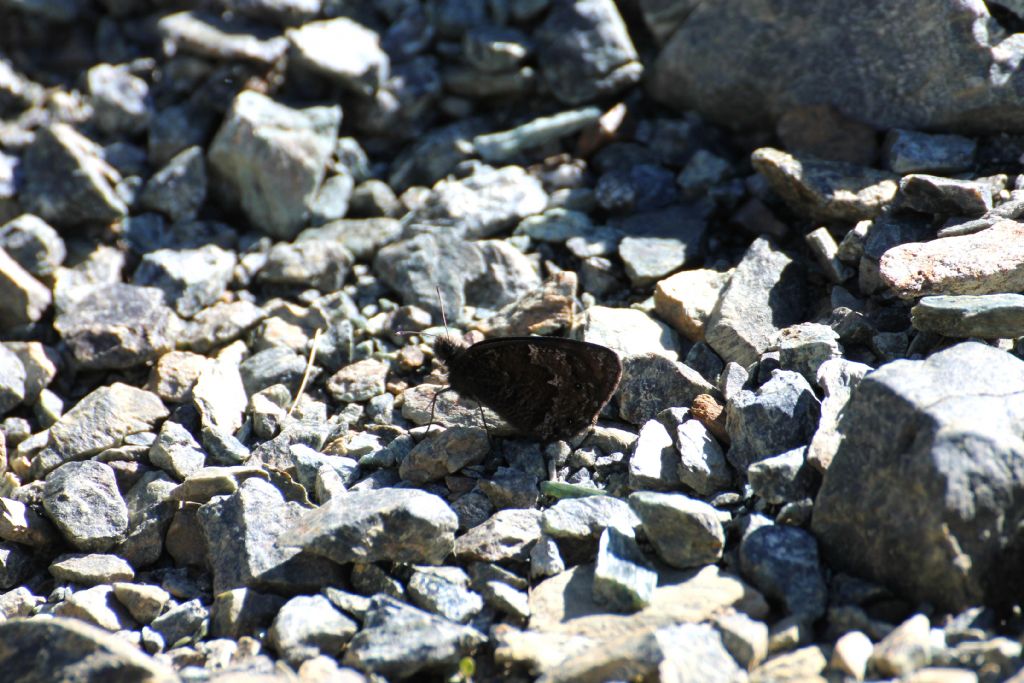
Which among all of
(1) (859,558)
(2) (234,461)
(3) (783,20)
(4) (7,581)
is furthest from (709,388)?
(4) (7,581)

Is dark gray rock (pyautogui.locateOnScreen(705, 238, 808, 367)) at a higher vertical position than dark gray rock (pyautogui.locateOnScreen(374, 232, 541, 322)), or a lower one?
higher

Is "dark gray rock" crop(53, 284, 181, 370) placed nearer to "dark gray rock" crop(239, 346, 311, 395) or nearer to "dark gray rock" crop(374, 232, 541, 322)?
"dark gray rock" crop(239, 346, 311, 395)

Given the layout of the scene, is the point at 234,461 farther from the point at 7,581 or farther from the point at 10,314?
the point at 10,314

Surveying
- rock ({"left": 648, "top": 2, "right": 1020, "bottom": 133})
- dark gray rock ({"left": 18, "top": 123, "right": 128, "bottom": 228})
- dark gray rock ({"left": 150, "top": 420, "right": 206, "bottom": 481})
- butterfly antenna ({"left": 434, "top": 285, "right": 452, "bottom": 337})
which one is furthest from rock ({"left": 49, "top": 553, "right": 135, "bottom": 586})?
rock ({"left": 648, "top": 2, "right": 1020, "bottom": 133})

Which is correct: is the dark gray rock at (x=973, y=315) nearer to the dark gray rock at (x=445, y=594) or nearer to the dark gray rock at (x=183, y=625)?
the dark gray rock at (x=445, y=594)

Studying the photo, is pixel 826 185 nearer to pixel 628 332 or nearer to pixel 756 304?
pixel 756 304
